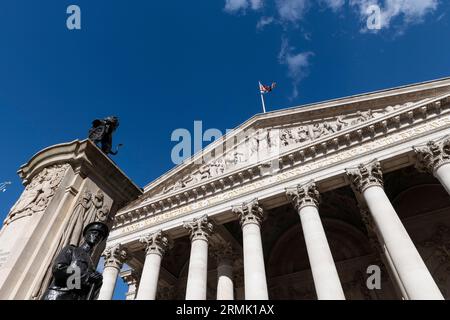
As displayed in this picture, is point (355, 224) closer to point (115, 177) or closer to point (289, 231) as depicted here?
point (289, 231)

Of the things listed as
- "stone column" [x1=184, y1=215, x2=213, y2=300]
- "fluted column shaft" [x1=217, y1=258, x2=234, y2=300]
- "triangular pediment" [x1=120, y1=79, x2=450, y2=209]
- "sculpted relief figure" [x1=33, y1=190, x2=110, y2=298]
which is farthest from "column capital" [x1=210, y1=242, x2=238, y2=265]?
"sculpted relief figure" [x1=33, y1=190, x2=110, y2=298]

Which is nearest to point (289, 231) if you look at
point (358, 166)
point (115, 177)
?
point (358, 166)

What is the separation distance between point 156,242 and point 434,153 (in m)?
13.2

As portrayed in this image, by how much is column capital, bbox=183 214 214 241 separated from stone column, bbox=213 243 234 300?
6.08ft

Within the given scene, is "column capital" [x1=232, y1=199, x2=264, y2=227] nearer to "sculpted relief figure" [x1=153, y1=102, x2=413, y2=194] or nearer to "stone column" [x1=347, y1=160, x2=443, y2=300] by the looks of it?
"sculpted relief figure" [x1=153, y1=102, x2=413, y2=194]

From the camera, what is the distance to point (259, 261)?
527 inches

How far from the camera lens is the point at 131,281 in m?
21.2

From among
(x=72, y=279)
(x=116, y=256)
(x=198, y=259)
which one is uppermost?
(x=116, y=256)

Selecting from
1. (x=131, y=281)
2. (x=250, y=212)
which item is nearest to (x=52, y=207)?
(x=250, y=212)

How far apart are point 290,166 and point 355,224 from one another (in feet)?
24.2

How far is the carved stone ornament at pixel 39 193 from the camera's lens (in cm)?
438

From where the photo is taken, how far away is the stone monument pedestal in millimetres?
3650

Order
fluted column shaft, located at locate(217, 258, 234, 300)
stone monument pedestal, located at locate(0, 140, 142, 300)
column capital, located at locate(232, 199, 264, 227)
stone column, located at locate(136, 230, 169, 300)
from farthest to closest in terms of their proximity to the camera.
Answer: fluted column shaft, located at locate(217, 258, 234, 300), column capital, located at locate(232, 199, 264, 227), stone column, located at locate(136, 230, 169, 300), stone monument pedestal, located at locate(0, 140, 142, 300)

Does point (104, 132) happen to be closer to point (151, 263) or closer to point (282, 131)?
point (151, 263)
